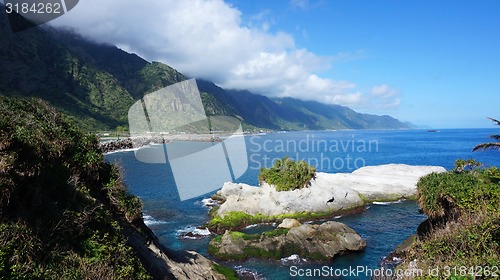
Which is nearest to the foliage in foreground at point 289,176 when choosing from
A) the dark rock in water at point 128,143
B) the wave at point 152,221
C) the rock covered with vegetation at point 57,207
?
the wave at point 152,221

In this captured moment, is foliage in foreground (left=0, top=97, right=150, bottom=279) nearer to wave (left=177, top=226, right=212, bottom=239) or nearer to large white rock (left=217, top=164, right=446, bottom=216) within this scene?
wave (left=177, top=226, right=212, bottom=239)

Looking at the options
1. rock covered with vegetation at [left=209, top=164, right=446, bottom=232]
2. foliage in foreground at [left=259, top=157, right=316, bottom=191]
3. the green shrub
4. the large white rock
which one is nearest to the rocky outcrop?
rock covered with vegetation at [left=209, top=164, right=446, bottom=232]

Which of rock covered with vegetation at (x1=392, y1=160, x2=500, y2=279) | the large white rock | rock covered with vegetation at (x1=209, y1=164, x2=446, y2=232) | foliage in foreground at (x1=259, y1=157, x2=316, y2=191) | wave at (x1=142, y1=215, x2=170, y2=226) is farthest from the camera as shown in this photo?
foliage in foreground at (x1=259, y1=157, x2=316, y2=191)

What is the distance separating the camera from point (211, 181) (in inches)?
3147

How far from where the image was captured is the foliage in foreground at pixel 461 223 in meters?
13.6

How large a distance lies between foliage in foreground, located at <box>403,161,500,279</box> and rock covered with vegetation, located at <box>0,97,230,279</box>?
13.6 metres

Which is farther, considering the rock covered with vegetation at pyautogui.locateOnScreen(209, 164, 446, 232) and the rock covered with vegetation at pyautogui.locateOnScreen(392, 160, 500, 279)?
Answer: the rock covered with vegetation at pyautogui.locateOnScreen(209, 164, 446, 232)

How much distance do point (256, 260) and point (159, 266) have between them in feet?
49.4

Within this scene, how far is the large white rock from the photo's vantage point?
47625 millimetres

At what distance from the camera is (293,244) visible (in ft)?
109

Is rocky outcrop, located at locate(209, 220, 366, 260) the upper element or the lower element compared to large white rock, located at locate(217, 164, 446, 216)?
lower

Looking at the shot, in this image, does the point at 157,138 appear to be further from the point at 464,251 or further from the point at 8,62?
the point at 464,251

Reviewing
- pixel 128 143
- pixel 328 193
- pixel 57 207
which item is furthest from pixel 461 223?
pixel 128 143

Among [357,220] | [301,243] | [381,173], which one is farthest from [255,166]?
[301,243]
